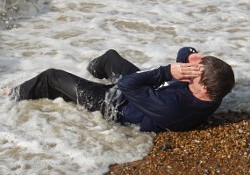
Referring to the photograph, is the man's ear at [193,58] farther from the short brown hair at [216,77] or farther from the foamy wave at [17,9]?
the foamy wave at [17,9]

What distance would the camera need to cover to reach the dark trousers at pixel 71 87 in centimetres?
545

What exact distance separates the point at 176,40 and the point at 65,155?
4.19 metres

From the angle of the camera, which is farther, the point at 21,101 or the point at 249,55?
the point at 249,55

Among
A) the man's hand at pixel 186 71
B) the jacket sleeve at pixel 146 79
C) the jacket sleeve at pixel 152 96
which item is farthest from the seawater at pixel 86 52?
the man's hand at pixel 186 71

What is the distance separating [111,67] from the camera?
600 centimetres

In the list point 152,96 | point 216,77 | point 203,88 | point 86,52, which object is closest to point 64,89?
point 152,96

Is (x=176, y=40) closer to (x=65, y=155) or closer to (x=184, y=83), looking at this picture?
(x=184, y=83)

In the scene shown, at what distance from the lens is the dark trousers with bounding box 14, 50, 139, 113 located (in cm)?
545

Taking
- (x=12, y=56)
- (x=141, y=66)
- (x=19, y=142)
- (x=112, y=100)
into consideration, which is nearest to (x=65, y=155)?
(x=19, y=142)

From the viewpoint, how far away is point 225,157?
4609 millimetres

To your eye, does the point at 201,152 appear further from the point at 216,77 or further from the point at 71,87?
the point at 71,87

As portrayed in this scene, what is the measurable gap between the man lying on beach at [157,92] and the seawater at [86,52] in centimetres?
15

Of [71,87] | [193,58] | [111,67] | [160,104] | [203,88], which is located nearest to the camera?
[203,88]

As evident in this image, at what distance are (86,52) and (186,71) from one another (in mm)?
3189
